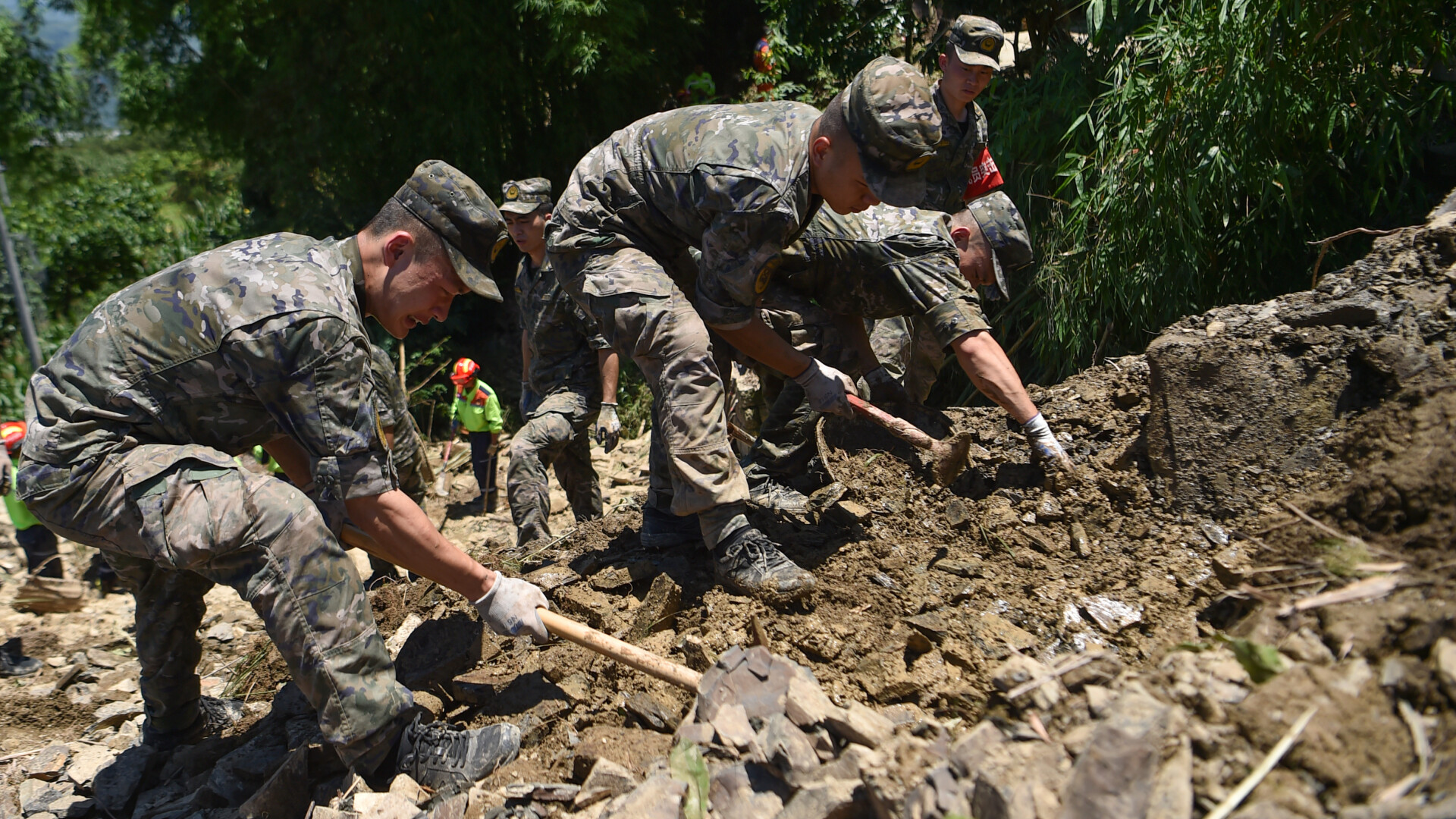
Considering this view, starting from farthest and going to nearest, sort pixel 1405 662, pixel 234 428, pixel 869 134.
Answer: pixel 869 134 → pixel 234 428 → pixel 1405 662

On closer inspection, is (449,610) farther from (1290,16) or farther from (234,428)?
(1290,16)

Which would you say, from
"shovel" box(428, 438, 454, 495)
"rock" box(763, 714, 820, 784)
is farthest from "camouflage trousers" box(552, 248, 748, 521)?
"shovel" box(428, 438, 454, 495)

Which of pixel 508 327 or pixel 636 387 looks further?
pixel 508 327

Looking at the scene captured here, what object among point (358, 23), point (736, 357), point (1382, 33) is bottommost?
point (736, 357)

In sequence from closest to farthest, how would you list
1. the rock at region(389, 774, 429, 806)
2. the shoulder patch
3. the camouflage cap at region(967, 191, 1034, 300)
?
1. the rock at region(389, 774, 429, 806)
2. the shoulder patch
3. the camouflage cap at region(967, 191, 1034, 300)

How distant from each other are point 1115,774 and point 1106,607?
1.04m

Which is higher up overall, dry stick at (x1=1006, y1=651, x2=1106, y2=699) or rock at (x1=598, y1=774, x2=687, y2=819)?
dry stick at (x1=1006, y1=651, x2=1106, y2=699)

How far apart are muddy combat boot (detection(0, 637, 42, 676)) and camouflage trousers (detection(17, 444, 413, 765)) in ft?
8.05

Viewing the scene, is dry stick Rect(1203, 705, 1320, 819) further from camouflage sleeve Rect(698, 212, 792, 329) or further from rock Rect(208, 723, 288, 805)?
rock Rect(208, 723, 288, 805)

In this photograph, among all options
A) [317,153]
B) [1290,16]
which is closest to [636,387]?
[317,153]

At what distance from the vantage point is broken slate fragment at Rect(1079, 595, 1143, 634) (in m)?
2.41

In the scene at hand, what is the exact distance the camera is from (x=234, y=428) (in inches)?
97.7

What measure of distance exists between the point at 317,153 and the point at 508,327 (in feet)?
8.26

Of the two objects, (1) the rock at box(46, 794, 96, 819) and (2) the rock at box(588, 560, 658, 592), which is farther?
(2) the rock at box(588, 560, 658, 592)
